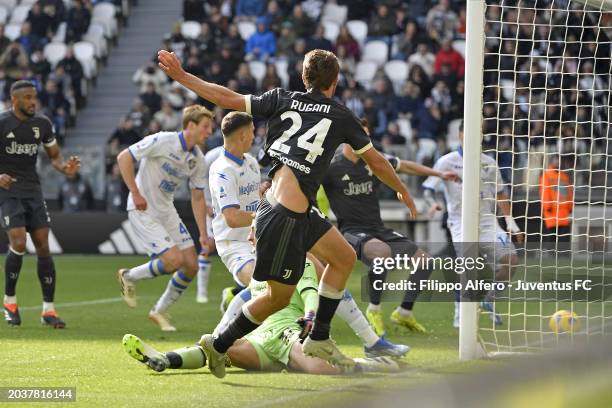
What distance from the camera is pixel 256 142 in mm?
18969

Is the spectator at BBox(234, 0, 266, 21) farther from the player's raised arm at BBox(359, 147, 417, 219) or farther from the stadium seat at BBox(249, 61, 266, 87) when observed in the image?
the player's raised arm at BBox(359, 147, 417, 219)

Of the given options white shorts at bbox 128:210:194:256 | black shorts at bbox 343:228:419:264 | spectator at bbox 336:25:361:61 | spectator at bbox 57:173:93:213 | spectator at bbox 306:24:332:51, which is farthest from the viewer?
spectator at bbox 336:25:361:61

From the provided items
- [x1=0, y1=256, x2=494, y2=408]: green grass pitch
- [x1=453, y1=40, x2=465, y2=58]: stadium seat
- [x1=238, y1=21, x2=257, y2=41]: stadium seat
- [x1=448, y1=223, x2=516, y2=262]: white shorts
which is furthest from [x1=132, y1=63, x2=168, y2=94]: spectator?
[x1=448, y1=223, x2=516, y2=262]: white shorts

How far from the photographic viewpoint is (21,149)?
31.8ft

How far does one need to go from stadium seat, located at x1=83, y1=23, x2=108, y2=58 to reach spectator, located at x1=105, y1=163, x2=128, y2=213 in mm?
8165

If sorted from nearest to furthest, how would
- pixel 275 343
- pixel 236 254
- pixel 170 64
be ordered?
1. pixel 170 64
2. pixel 275 343
3. pixel 236 254

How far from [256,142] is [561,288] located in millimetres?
11054

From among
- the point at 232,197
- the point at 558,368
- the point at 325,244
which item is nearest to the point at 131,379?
the point at 325,244

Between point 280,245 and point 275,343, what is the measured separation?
118 cm

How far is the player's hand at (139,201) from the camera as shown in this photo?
941cm

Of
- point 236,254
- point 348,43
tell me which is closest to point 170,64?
point 236,254

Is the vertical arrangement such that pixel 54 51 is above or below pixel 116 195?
above

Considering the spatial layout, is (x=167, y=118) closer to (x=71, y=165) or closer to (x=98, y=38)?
(x=98, y=38)

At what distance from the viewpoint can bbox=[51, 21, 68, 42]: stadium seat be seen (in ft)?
84.7
